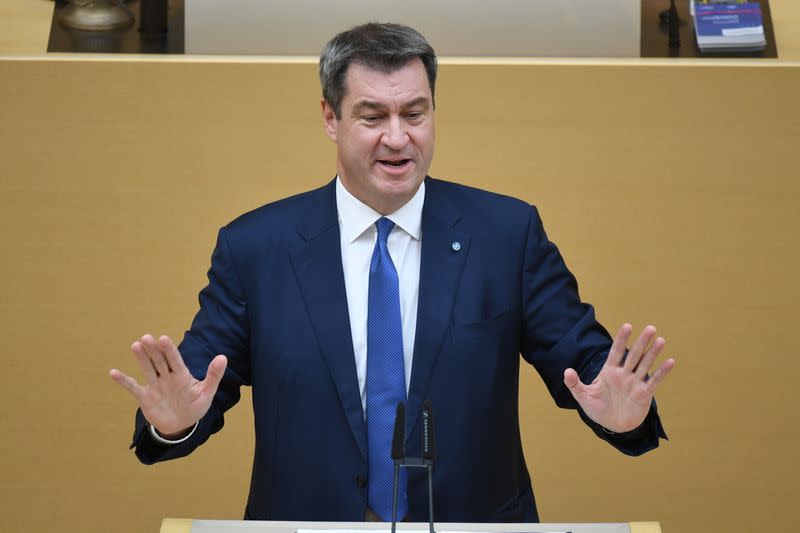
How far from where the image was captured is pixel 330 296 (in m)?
2.54

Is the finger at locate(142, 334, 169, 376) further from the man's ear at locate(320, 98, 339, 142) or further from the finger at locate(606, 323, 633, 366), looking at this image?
the finger at locate(606, 323, 633, 366)

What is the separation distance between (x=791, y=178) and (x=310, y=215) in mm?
1685

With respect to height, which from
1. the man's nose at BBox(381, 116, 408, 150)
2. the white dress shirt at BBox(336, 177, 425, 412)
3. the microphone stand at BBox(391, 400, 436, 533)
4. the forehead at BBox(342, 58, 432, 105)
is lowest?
the microphone stand at BBox(391, 400, 436, 533)

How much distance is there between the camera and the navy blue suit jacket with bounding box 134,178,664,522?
2.49 m

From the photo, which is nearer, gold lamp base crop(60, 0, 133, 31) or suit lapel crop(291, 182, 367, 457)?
suit lapel crop(291, 182, 367, 457)

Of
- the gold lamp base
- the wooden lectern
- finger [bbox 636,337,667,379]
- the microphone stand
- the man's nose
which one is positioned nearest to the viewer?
the microphone stand

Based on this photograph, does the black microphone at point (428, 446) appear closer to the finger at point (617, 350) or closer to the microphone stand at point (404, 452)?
the microphone stand at point (404, 452)

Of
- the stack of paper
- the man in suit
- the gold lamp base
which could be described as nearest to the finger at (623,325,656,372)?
the man in suit

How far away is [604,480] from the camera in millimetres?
3855

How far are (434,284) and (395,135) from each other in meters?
0.30

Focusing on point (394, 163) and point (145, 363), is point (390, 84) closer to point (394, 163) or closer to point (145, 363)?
point (394, 163)

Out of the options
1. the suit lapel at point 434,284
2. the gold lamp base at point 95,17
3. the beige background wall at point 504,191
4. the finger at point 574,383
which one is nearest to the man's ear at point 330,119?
the suit lapel at point 434,284

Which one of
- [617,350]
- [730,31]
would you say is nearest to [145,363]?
[617,350]

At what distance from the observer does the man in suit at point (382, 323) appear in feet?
8.12
